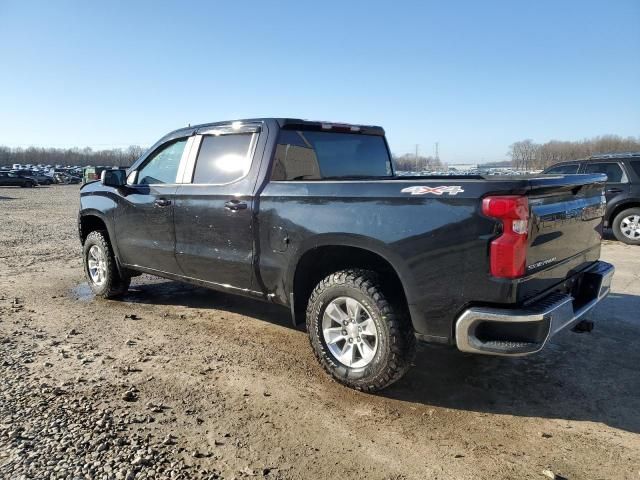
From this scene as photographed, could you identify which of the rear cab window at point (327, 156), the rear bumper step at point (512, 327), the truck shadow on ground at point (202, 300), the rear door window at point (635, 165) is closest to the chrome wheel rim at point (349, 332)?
the rear bumper step at point (512, 327)

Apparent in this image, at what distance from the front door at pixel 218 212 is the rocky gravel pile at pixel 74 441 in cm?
141

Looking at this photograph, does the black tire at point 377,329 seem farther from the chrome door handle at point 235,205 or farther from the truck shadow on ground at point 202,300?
the truck shadow on ground at point 202,300

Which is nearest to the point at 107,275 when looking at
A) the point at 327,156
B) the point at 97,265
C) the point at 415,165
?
the point at 97,265

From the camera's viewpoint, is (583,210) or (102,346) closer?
(583,210)

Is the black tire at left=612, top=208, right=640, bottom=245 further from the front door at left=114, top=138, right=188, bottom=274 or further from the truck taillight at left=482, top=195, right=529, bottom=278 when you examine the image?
the front door at left=114, top=138, right=188, bottom=274

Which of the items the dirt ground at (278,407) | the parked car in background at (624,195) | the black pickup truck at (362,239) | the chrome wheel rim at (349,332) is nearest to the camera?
the dirt ground at (278,407)

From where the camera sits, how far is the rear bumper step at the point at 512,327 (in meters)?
2.77

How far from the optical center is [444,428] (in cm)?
300

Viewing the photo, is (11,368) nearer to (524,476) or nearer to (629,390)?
(524,476)

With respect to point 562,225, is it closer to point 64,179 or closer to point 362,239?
point 362,239

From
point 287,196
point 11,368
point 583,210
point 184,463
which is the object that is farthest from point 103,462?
point 583,210

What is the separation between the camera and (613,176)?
33.4 ft

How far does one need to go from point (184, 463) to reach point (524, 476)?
178 centimetres

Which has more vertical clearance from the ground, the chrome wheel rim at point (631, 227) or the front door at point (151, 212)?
the front door at point (151, 212)
